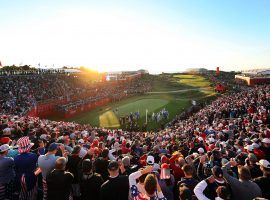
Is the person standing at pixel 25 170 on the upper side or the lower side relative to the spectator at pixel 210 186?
lower

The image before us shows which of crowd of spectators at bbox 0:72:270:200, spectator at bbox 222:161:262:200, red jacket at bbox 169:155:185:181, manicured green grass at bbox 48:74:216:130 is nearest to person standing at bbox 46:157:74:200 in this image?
crowd of spectators at bbox 0:72:270:200

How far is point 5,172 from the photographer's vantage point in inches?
270

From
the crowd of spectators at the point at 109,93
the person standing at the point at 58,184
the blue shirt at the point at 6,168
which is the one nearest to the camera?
the person standing at the point at 58,184

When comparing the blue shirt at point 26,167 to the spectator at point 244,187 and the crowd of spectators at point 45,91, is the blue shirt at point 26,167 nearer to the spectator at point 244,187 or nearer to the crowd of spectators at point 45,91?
the spectator at point 244,187

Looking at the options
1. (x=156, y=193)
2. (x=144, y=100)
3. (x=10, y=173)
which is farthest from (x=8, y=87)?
(x=156, y=193)

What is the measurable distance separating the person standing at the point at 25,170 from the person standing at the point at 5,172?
0.48ft

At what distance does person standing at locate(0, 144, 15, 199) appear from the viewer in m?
6.79

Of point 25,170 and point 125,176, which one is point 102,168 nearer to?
point 125,176

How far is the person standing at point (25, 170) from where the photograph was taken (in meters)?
6.86

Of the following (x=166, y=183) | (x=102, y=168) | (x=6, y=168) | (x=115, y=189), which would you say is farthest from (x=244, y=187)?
(x=6, y=168)

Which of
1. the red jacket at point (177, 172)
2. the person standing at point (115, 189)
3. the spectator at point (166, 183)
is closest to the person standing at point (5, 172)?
the person standing at point (115, 189)

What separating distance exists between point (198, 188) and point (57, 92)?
4486 cm

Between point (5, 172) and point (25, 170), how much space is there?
51 cm

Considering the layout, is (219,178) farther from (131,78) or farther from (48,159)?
(131,78)
